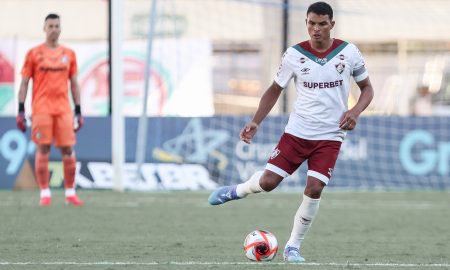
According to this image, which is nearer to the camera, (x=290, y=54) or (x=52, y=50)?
(x=290, y=54)

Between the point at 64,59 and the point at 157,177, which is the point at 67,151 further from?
the point at 157,177

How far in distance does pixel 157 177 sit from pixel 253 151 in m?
1.50

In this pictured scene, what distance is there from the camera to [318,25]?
775cm

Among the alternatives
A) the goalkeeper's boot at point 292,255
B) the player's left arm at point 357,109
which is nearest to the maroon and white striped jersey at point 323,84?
the player's left arm at point 357,109

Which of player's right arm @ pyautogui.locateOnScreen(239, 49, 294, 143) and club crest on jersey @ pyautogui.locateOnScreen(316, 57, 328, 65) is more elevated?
club crest on jersey @ pyautogui.locateOnScreen(316, 57, 328, 65)

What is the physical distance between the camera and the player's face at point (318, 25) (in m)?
7.73

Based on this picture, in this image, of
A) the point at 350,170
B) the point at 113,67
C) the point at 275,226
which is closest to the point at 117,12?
the point at 113,67

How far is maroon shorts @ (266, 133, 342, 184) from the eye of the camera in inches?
309

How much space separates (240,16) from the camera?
75.2 ft

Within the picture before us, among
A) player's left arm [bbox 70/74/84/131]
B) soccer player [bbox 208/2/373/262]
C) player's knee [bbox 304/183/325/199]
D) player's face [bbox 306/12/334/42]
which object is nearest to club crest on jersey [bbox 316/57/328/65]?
soccer player [bbox 208/2/373/262]

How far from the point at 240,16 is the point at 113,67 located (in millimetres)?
7385

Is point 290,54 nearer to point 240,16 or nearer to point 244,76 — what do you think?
point 240,16

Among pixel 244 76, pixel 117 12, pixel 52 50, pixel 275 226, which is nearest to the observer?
pixel 275 226

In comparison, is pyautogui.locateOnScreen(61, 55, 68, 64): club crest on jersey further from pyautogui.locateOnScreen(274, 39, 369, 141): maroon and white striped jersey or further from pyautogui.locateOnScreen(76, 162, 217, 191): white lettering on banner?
pyautogui.locateOnScreen(274, 39, 369, 141): maroon and white striped jersey
